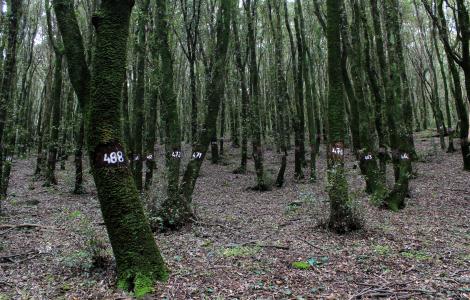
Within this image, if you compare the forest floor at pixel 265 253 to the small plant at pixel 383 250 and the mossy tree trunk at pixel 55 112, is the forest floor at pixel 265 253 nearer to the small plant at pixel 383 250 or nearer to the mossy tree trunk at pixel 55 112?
the small plant at pixel 383 250

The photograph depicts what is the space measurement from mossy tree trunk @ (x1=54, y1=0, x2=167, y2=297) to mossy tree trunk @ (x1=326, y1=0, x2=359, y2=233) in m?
3.81

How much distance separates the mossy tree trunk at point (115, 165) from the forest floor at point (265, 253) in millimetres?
312

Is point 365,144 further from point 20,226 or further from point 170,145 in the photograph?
point 20,226

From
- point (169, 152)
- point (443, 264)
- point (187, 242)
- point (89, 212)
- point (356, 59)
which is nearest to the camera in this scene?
point (443, 264)

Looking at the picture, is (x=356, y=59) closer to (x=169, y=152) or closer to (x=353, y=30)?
(x=353, y=30)

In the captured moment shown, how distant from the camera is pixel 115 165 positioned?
4.35 metres

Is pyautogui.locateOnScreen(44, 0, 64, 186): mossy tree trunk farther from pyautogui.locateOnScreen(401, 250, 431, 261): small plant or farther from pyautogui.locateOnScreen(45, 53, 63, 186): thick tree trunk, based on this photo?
pyautogui.locateOnScreen(401, 250, 431, 261): small plant

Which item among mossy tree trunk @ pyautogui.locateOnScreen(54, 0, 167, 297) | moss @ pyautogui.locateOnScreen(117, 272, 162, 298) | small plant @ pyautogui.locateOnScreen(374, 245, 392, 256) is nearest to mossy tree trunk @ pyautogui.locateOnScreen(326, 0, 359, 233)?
small plant @ pyautogui.locateOnScreen(374, 245, 392, 256)

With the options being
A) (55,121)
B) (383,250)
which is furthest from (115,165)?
(55,121)

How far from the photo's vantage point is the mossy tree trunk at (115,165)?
4305mm

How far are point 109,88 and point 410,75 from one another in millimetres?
35661

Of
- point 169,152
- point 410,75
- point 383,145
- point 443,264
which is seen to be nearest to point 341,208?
point 443,264

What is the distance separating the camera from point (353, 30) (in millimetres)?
11742

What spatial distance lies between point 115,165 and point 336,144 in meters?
4.48
